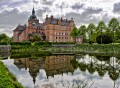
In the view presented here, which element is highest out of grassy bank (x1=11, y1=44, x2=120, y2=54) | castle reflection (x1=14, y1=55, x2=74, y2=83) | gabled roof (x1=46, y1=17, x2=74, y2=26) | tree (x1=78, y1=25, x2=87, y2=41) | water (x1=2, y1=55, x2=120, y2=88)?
gabled roof (x1=46, y1=17, x2=74, y2=26)

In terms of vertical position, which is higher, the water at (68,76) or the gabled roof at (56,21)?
the gabled roof at (56,21)

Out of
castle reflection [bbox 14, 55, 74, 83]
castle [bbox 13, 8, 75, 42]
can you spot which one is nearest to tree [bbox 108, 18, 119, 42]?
castle [bbox 13, 8, 75, 42]

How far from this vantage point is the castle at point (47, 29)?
69.2m

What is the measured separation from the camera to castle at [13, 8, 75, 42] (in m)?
69.2

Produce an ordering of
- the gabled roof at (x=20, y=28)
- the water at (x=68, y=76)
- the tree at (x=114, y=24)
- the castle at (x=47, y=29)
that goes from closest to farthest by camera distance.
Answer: the water at (x=68, y=76) → the tree at (x=114, y=24) → the castle at (x=47, y=29) → the gabled roof at (x=20, y=28)

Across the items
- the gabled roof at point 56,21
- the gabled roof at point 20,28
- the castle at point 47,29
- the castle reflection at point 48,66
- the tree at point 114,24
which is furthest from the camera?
the gabled roof at point 20,28

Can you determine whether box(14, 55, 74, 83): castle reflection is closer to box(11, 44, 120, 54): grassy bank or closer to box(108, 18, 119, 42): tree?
box(11, 44, 120, 54): grassy bank

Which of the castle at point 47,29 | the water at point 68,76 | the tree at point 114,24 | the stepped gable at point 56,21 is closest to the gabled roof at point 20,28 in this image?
the castle at point 47,29

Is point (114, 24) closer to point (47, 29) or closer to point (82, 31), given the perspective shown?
point (82, 31)

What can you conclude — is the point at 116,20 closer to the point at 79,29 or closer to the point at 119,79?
the point at 79,29

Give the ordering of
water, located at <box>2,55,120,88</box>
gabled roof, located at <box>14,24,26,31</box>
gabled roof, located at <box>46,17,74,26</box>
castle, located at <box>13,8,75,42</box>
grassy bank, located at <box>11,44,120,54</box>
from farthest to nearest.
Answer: gabled roof, located at <box>14,24,26,31</box>
gabled roof, located at <box>46,17,74,26</box>
castle, located at <box>13,8,75,42</box>
grassy bank, located at <box>11,44,120,54</box>
water, located at <box>2,55,120,88</box>

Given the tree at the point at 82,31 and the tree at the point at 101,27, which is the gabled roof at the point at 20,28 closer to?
the tree at the point at 82,31

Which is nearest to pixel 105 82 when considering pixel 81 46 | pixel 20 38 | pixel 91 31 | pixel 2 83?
pixel 2 83

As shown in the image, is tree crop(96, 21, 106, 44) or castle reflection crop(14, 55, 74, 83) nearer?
castle reflection crop(14, 55, 74, 83)
